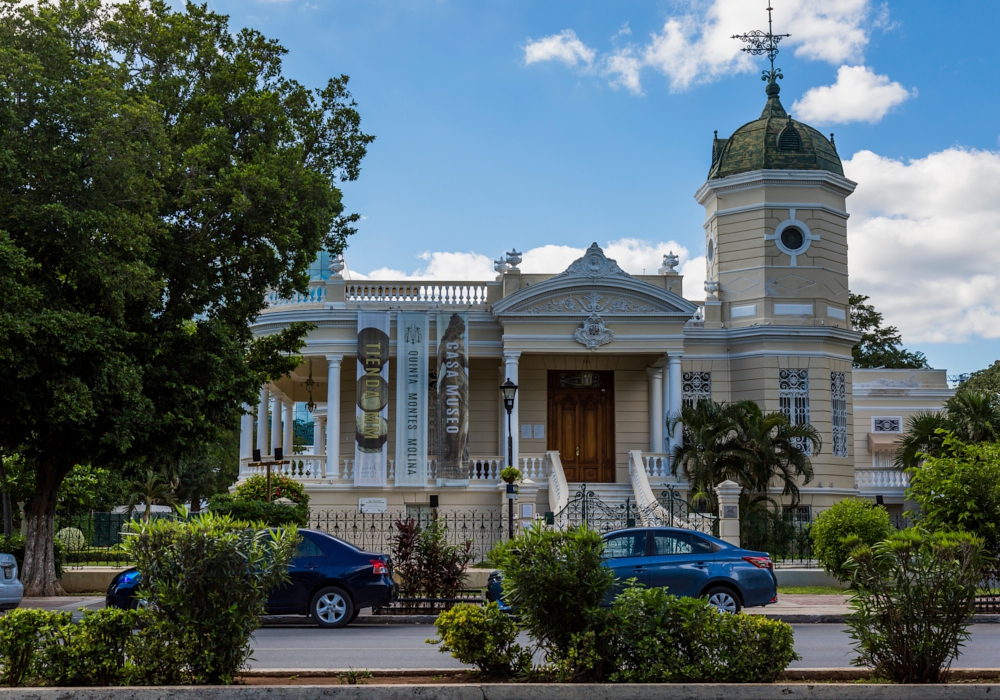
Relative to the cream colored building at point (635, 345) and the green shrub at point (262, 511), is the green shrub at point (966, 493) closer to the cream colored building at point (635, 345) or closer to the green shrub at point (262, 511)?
the cream colored building at point (635, 345)

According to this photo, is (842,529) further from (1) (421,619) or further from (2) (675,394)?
(2) (675,394)

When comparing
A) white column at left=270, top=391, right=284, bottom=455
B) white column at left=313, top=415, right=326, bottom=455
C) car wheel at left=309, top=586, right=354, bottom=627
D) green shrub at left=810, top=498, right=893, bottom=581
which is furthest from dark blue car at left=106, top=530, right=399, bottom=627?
white column at left=313, top=415, right=326, bottom=455

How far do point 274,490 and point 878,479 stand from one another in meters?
18.1

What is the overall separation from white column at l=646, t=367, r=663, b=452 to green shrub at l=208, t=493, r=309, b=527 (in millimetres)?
10208

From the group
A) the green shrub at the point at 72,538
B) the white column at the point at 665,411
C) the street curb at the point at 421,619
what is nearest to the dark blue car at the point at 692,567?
the street curb at the point at 421,619

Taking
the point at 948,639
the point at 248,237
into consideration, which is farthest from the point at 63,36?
the point at 948,639

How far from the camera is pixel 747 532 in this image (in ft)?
79.2

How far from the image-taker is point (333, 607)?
49.7 ft

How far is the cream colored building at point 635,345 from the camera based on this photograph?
93.8ft

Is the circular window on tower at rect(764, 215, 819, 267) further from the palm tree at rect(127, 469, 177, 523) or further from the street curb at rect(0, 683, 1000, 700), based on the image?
the palm tree at rect(127, 469, 177, 523)

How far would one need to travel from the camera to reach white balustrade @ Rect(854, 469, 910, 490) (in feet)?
104

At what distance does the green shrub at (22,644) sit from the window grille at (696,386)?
2482 centimetres

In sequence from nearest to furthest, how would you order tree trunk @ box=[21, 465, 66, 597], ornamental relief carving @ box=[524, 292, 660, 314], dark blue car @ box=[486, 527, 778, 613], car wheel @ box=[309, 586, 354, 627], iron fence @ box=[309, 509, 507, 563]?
dark blue car @ box=[486, 527, 778, 613]
car wheel @ box=[309, 586, 354, 627]
tree trunk @ box=[21, 465, 66, 597]
iron fence @ box=[309, 509, 507, 563]
ornamental relief carving @ box=[524, 292, 660, 314]

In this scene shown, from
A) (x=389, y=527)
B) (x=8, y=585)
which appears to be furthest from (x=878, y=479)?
(x=8, y=585)
